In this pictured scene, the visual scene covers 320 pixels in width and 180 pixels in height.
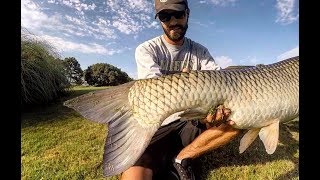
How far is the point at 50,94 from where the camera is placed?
21.2ft

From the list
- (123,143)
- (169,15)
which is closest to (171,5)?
(169,15)

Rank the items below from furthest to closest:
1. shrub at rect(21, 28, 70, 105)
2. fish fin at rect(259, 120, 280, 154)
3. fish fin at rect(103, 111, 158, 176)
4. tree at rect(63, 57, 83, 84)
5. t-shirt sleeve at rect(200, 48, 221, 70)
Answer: tree at rect(63, 57, 83, 84)
shrub at rect(21, 28, 70, 105)
t-shirt sleeve at rect(200, 48, 221, 70)
fish fin at rect(259, 120, 280, 154)
fish fin at rect(103, 111, 158, 176)

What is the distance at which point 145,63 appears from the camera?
10.8ft

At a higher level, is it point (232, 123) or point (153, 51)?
point (153, 51)

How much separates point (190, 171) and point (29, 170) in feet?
5.03

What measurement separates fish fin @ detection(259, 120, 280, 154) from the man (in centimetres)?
38

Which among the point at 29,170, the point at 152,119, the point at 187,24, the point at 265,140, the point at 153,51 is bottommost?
the point at 29,170

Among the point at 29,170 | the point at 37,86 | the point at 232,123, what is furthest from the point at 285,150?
the point at 37,86

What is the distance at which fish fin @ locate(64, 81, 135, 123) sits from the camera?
7.02 ft

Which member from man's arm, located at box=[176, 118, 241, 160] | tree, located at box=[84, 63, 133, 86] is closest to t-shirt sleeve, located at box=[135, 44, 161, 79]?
man's arm, located at box=[176, 118, 241, 160]

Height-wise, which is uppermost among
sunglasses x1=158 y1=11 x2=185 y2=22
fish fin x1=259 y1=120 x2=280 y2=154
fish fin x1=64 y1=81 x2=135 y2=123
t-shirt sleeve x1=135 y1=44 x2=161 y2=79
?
sunglasses x1=158 y1=11 x2=185 y2=22

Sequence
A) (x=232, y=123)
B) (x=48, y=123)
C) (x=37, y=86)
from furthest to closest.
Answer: (x=37, y=86)
(x=48, y=123)
(x=232, y=123)

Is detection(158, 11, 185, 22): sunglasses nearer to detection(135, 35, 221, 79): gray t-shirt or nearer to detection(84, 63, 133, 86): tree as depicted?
detection(135, 35, 221, 79): gray t-shirt

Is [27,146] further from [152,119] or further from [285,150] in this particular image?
[285,150]
